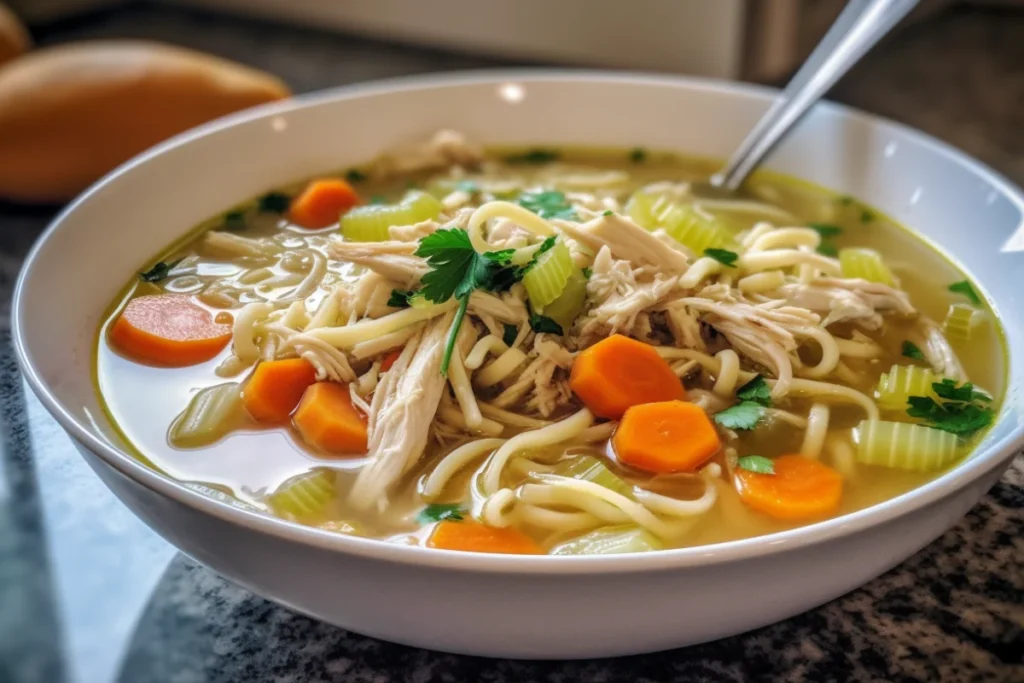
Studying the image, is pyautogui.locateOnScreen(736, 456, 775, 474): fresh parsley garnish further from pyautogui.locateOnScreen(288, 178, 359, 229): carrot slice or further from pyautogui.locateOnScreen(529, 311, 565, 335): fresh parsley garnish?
pyautogui.locateOnScreen(288, 178, 359, 229): carrot slice

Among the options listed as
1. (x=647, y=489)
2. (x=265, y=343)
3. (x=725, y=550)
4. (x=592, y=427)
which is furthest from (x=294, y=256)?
(x=725, y=550)

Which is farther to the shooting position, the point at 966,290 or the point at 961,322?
the point at 966,290

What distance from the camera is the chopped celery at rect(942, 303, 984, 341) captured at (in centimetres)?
196

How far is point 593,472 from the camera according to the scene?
1.58 metres

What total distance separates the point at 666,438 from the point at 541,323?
330mm

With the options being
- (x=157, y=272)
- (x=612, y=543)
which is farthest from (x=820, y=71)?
(x=157, y=272)

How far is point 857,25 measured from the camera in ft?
7.91

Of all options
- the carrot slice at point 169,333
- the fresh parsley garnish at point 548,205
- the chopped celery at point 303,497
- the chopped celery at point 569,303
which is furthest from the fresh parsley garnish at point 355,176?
the chopped celery at point 303,497

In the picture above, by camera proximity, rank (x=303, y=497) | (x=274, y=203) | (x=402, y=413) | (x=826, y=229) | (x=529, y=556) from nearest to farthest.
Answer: (x=529, y=556)
(x=303, y=497)
(x=402, y=413)
(x=826, y=229)
(x=274, y=203)

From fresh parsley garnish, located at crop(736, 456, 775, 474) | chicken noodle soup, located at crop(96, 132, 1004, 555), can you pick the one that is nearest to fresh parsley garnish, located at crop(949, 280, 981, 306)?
chicken noodle soup, located at crop(96, 132, 1004, 555)

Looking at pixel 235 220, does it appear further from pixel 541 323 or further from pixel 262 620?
pixel 262 620

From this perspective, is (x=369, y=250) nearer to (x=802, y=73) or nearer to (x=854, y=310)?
(x=854, y=310)

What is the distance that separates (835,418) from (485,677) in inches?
33.8

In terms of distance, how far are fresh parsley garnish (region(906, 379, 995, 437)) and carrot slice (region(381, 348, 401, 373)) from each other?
99 cm
